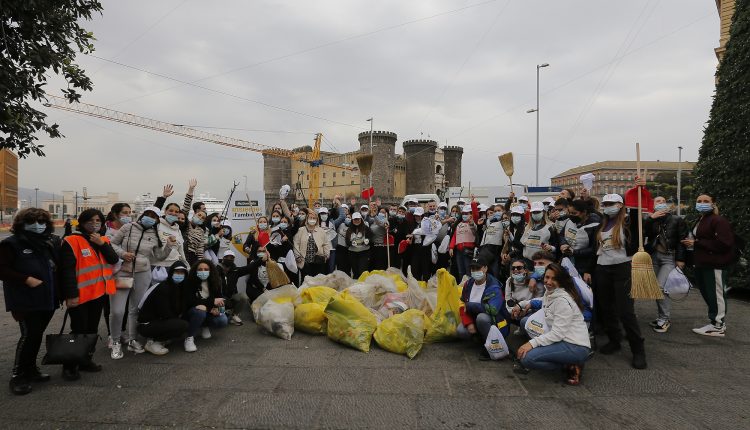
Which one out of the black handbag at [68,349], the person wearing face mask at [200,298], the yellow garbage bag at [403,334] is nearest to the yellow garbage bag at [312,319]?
the yellow garbage bag at [403,334]

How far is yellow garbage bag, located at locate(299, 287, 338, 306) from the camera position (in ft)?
19.1

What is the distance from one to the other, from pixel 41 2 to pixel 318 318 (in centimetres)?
428

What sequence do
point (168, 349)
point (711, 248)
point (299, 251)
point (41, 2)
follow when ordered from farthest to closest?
1. point (299, 251)
2. point (711, 248)
3. point (168, 349)
4. point (41, 2)

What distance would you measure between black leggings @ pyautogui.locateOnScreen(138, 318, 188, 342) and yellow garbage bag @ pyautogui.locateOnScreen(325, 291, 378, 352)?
1.71 m

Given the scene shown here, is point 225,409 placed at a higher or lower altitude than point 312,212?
lower

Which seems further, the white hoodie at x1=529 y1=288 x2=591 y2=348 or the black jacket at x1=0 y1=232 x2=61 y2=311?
the white hoodie at x1=529 y1=288 x2=591 y2=348

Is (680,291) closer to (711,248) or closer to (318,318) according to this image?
(711,248)

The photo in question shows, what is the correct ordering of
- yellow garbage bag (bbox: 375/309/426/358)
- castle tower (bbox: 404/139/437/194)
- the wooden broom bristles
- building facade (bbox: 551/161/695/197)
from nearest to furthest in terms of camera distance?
yellow garbage bag (bbox: 375/309/426/358) → the wooden broom bristles → castle tower (bbox: 404/139/437/194) → building facade (bbox: 551/161/695/197)

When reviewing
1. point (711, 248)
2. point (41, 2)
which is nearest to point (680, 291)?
point (711, 248)

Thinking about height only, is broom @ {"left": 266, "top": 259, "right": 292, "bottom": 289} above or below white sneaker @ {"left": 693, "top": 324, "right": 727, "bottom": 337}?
above

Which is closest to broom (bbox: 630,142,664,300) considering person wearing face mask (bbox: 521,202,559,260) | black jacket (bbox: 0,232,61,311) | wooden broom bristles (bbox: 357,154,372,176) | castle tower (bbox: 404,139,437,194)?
person wearing face mask (bbox: 521,202,559,260)

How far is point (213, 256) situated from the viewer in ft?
21.6

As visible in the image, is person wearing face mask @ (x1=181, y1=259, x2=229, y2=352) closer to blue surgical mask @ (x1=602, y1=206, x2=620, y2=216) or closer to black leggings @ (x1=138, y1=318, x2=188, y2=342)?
black leggings @ (x1=138, y1=318, x2=188, y2=342)

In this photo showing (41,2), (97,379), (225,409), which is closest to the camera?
(225,409)
